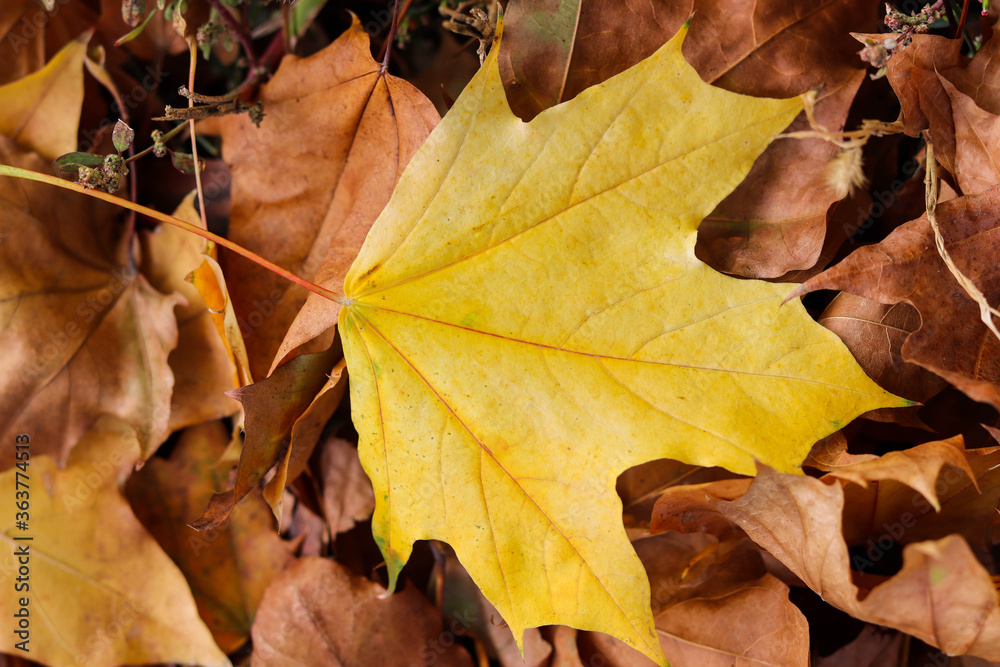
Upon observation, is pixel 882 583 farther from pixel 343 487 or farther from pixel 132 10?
pixel 132 10

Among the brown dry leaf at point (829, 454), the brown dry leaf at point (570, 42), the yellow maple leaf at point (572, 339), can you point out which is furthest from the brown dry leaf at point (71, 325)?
the brown dry leaf at point (829, 454)

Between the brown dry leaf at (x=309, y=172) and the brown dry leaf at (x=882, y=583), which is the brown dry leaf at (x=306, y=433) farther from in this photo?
the brown dry leaf at (x=882, y=583)

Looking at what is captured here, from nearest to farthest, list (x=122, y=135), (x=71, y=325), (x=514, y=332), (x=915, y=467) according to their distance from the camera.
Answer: (x=915, y=467) → (x=514, y=332) → (x=122, y=135) → (x=71, y=325)

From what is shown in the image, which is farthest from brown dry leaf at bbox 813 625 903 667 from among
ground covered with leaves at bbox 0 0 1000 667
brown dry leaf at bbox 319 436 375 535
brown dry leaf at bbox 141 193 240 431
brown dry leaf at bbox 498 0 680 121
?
brown dry leaf at bbox 141 193 240 431

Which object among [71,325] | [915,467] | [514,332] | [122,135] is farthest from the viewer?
[71,325]

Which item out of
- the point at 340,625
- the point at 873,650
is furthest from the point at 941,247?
the point at 340,625

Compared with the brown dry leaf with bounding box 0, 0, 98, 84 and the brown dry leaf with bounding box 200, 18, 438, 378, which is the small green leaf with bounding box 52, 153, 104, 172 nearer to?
the brown dry leaf with bounding box 200, 18, 438, 378

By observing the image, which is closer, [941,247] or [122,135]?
[941,247]
